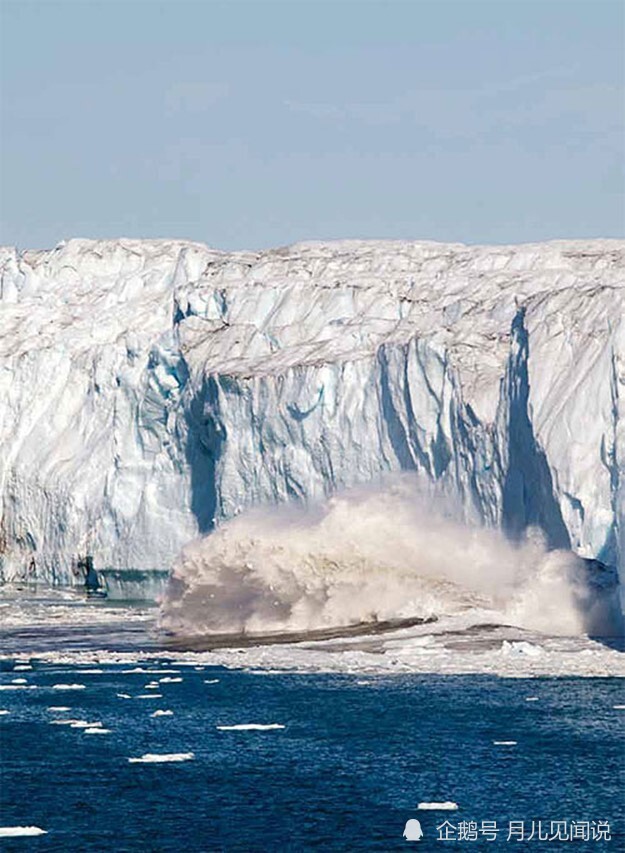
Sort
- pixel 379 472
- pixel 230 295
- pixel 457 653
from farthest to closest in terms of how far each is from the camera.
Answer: pixel 230 295, pixel 379 472, pixel 457 653

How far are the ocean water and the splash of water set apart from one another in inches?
494

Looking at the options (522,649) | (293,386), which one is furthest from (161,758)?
(293,386)

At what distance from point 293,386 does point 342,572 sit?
1020 centimetres

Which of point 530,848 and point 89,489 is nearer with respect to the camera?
point 530,848

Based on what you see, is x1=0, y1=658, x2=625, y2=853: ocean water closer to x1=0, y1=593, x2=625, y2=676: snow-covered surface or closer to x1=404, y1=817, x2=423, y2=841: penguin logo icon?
x1=404, y1=817, x2=423, y2=841: penguin logo icon

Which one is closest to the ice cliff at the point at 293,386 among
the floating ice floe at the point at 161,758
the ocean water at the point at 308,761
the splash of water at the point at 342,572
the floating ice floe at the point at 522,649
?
the splash of water at the point at 342,572

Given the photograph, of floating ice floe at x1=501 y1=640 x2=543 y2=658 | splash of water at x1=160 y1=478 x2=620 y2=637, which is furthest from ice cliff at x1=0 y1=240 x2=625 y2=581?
floating ice floe at x1=501 y1=640 x2=543 y2=658

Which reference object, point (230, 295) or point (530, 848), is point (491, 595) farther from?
point (530, 848)

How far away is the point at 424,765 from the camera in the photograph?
26906 millimetres

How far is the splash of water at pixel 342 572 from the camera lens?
163 feet

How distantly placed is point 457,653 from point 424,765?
13190 mm

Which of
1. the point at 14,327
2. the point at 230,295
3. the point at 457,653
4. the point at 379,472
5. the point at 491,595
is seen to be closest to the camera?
the point at 457,653

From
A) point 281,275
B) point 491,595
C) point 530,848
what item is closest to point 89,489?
point 281,275

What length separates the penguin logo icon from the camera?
22.3 meters
